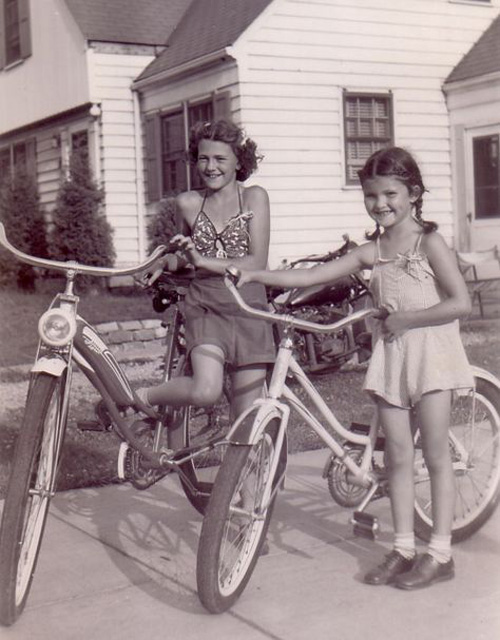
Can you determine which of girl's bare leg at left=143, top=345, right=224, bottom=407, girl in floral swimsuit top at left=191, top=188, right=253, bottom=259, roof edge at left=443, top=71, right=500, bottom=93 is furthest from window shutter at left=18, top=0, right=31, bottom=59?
girl's bare leg at left=143, top=345, right=224, bottom=407

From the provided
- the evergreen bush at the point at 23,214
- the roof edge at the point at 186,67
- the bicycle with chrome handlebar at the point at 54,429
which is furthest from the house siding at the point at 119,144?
the bicycle with chrome handlebar at the point at 54,429

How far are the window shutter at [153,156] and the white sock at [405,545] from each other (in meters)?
9.81

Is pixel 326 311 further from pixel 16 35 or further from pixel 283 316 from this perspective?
pixel 16 35

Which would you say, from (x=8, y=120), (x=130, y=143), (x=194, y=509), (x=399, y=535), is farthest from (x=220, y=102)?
(x=399, y=535)

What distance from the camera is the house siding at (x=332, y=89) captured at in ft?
40.1

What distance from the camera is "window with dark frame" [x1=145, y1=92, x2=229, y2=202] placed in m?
12.5

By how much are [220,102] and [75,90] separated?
9.42 ft

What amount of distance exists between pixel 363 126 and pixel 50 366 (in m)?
10.7

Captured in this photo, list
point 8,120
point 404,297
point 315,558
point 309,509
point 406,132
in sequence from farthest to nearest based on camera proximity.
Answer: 1. point 8,120
2. point 406,132
3. point 309,509
4. point 315,558
5. point 404,297

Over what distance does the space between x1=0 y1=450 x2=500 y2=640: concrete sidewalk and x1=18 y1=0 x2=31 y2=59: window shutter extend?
784cm

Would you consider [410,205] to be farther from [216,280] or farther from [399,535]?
[399,535]

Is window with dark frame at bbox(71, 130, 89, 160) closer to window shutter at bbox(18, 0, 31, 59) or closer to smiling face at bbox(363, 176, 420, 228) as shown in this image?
window shutter at bbox(18, 0, 31, 59)

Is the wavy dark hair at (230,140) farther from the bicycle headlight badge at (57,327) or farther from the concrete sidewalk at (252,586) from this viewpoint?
the concrete sidewalk at (252,586)

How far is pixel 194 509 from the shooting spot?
428 cm
